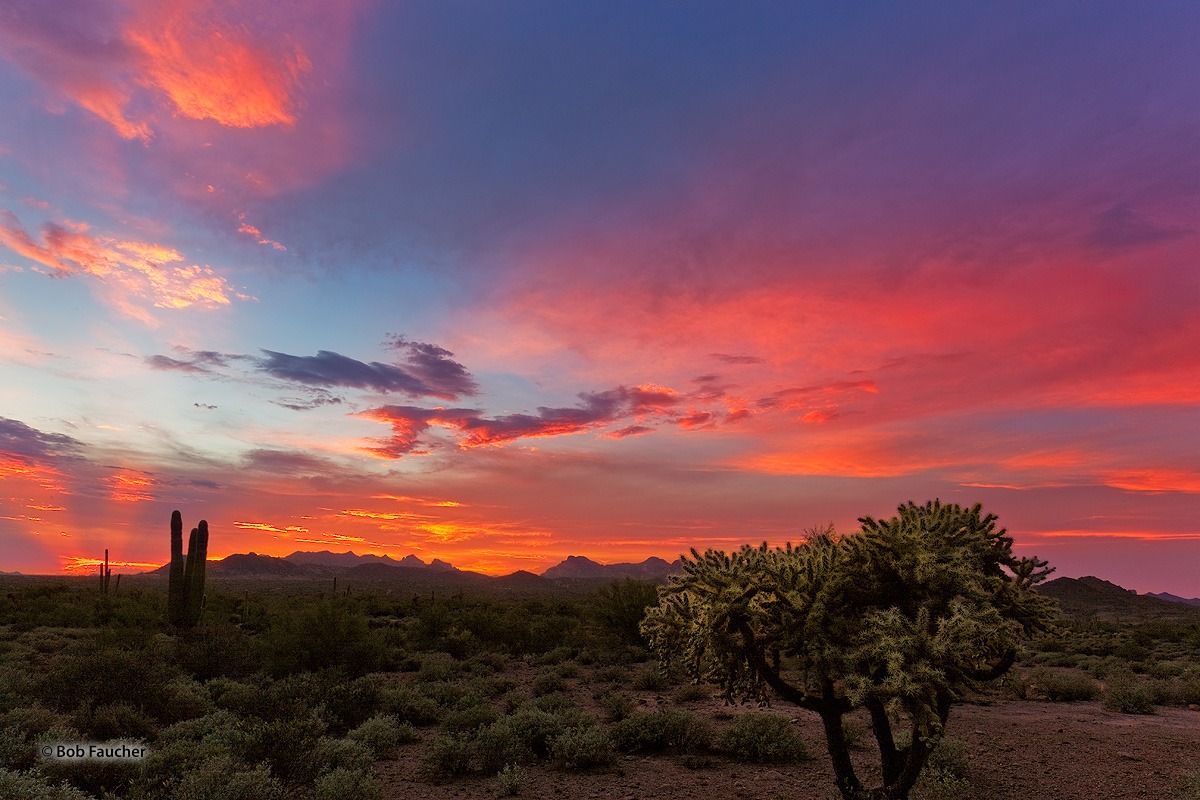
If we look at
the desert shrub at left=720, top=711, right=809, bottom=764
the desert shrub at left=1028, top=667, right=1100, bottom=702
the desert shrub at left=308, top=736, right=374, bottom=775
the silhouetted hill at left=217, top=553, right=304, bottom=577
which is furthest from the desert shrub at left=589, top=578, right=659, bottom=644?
the silhouetted hill at left=217, top=553, right=304, bottom=577

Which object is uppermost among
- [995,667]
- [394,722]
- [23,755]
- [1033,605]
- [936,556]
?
[936,556]

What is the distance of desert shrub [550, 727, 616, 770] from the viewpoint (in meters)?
12.1

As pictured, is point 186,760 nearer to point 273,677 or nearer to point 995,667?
point 273,677

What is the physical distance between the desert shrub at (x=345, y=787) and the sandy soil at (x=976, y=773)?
996 mm

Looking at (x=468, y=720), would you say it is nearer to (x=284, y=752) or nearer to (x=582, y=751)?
(x=582, y=751)

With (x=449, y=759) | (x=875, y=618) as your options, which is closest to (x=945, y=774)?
(x=875, y=618)

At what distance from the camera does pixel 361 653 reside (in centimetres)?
2084

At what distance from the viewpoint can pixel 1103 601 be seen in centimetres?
9781

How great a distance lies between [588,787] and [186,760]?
6.41 metres

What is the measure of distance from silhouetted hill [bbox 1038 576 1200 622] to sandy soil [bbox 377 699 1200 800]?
7949cm

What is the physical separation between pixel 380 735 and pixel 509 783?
12.3 feet

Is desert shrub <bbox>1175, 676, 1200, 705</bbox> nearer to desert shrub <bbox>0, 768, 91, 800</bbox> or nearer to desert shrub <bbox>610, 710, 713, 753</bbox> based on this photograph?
desert shrub <bbox>610, 710, 713, 753</bbox>

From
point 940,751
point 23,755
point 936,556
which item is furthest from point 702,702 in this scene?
point 23,755

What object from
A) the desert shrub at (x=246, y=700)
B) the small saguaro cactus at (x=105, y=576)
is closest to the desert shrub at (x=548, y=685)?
the desert shrub at (x=246, y=700)
